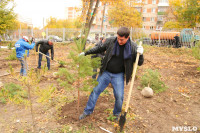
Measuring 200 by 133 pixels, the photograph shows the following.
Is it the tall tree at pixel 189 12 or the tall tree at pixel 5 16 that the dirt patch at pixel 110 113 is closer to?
the tall tree at pixel 5 16

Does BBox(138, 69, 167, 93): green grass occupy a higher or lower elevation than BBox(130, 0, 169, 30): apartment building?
A: lower

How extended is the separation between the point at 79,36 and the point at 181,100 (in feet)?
12.0

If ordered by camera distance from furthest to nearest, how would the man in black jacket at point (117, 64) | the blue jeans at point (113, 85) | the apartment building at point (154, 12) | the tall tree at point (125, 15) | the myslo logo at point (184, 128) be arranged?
the apartment building at point (154, 12)
the tall tree at point (125, 15)
the myslo logo at point (184, 128)
the blue jeans at point (113, 85)
the man in black jacket at point (117, 64)

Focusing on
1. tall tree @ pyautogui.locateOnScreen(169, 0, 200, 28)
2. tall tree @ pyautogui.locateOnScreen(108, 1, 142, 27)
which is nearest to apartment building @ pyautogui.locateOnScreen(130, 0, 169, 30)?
tall tree @ pyautogui.locateOnScreen(108, 1, 142, 27)

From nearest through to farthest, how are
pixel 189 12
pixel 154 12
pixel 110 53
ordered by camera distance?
1. pixel 110 53
2. pixel 189 12
3. pixel 154 12

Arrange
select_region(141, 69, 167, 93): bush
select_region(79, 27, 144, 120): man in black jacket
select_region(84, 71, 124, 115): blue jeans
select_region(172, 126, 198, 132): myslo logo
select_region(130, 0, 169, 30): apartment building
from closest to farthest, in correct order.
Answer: select_region(79, 27, 144, 120): man in black jacket → select_region(84, 71, 124, 115): blue jeans → select_region(172, 126, 198, 132): myslo logo → select_region(141, 69, 167, 93): bush → select_region(130, 0, 169, 30): apartment building

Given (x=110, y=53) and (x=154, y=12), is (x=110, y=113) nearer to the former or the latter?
(x=110, y=53)

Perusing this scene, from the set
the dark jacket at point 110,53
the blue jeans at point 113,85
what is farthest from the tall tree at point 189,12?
the blue jeans at point 113,85

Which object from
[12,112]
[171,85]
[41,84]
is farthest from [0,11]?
[171,85]

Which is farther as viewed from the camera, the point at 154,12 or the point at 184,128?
the point at 154,12

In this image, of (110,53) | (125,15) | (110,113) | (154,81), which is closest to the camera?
(110,53)

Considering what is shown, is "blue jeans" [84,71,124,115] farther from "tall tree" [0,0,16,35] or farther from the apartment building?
the apartment building

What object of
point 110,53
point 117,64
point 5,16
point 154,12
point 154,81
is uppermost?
point 154,12

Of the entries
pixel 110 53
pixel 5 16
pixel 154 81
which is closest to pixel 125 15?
pixel 5 16
